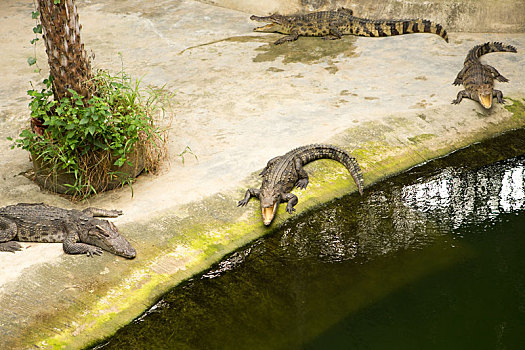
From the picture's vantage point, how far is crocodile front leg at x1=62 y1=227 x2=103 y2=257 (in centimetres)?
480

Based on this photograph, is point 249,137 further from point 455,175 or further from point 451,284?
point 451,284

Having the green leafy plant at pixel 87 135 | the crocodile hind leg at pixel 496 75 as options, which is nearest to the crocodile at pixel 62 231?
the green leafy plant at pixel 87 135

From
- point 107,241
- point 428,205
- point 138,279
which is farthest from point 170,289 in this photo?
point 428,205

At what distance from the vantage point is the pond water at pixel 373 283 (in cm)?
426

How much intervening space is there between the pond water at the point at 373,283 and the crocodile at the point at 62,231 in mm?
701

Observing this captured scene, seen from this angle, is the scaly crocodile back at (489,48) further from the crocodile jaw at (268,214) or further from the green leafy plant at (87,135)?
the green leafy plant at (87,135)

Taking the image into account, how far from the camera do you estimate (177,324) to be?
14.5 feet

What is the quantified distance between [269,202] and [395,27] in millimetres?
5304

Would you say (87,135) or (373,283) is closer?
(373,283)

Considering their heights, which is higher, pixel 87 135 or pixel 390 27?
pixel 390 27

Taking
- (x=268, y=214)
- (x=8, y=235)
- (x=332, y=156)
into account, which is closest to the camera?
(x=8, y=235)

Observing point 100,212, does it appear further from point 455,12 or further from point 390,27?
point 455,12

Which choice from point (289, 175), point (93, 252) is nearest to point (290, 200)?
point (289, 175)

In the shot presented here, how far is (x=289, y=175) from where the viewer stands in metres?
5.80
